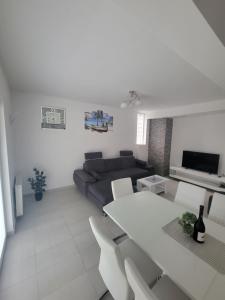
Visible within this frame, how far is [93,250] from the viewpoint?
1.97 meters

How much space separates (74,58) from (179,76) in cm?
162

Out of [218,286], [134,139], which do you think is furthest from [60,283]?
[134,139]

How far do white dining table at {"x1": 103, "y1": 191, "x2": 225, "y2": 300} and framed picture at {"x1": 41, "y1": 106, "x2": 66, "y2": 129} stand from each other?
283 cm

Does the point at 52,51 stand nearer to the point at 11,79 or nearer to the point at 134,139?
the point at 11,79

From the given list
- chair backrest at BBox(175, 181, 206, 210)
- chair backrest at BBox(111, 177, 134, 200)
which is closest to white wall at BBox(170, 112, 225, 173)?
chair backrest at BBox(175, 181, 206, 210)

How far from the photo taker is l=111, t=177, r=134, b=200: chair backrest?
215cm

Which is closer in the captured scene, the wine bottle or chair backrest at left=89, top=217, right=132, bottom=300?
chair backrest at left=89, top=217, right=132, bottom=300

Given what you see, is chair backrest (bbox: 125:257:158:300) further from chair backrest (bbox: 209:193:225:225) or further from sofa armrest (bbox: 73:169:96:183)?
sofa armrest (bbox: 73:169:96:183)

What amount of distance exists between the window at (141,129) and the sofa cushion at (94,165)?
82.9 inches

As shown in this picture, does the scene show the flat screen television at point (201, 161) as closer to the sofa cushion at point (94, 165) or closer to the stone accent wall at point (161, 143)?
the stone accent wall at point (161, 143)

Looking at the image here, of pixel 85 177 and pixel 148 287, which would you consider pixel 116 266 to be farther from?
pixel 85 177

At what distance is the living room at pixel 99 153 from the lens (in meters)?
1.01

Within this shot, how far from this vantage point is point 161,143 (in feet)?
17.4

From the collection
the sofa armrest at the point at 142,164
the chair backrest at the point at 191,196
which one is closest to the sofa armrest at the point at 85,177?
the chair backrest at the point at 191,196
